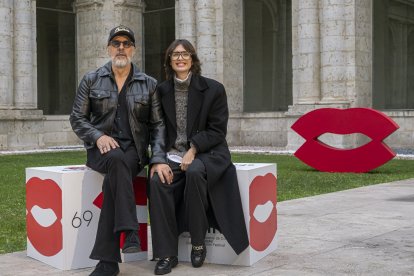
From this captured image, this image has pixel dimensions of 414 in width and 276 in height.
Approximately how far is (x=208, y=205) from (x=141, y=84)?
4.09ft

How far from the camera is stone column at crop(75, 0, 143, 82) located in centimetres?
2864

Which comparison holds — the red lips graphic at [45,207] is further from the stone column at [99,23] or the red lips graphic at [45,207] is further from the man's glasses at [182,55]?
the stone column at [99,23]

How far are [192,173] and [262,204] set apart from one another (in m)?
0.88

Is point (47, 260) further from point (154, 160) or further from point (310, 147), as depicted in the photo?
point (310, 147)

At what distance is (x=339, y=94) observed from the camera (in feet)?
74.5

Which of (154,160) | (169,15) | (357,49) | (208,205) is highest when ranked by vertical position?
(169,15)

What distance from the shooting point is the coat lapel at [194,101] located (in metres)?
6.57

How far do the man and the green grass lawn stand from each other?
5.79 ft

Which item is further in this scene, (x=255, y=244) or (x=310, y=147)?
(x=310, y=147)

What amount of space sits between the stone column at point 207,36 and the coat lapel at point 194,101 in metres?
19.5

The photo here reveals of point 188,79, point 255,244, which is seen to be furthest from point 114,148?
point 255,244

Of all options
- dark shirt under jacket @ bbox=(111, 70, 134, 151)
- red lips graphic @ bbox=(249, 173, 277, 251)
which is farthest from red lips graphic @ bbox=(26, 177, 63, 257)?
red lips graphic @ bbox=(249, 173, 277, 251)

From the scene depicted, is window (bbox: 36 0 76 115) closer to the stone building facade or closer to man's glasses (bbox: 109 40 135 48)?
the stone building facade

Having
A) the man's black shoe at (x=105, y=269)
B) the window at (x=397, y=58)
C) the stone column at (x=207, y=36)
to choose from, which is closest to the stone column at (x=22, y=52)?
the stone column at (x=207, y=36)
